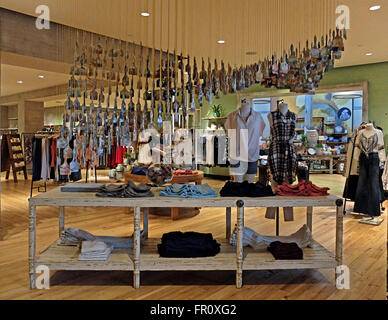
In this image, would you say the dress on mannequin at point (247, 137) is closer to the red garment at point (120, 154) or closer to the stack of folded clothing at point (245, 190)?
the stack of folded clothing at point (245, 190)

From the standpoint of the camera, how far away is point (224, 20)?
5047mm

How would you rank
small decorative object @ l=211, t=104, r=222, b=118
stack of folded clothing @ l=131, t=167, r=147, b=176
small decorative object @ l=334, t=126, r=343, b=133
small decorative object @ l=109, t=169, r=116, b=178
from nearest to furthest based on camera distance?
1. stack of folded clothing @ l=131, t=167, r=147, b=176
2. small decorative object @ l=109, t=169, r=116, b=178
3. small decorative object @ l=211, t=104, r=222, b=118
4. small decorative object @ l=334, t=126, r=343, b=133

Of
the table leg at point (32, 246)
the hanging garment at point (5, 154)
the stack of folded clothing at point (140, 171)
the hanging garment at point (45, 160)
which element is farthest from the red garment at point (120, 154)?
the table leg at point (32, 246)

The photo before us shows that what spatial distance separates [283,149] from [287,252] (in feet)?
5.55

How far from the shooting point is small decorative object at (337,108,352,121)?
41.2 feet

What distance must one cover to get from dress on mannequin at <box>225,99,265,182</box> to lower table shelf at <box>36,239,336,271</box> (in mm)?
1471

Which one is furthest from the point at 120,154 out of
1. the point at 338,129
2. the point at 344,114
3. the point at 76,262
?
the point at 344,114

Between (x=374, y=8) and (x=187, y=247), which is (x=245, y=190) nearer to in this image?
(x=187, y=247)

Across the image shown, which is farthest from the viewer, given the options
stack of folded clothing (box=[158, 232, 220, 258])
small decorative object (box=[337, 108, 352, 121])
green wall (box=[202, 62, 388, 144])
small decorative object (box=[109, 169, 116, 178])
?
small decorative object (box=[337, 108, 352, 121])

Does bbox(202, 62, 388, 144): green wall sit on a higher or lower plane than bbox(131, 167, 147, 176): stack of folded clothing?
higher

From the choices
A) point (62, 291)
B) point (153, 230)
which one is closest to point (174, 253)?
point (62, 291)

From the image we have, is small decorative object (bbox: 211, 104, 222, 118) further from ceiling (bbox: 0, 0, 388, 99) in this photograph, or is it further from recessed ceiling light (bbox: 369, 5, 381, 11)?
recessed ceiling light (bbox: 369, 5, 381, 11)

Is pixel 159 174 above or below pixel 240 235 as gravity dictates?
above

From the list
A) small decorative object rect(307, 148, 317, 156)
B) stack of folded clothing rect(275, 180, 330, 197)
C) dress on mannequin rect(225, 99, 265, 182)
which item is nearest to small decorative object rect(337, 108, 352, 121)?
small decorative object rect(307, 148, 317, 156)
